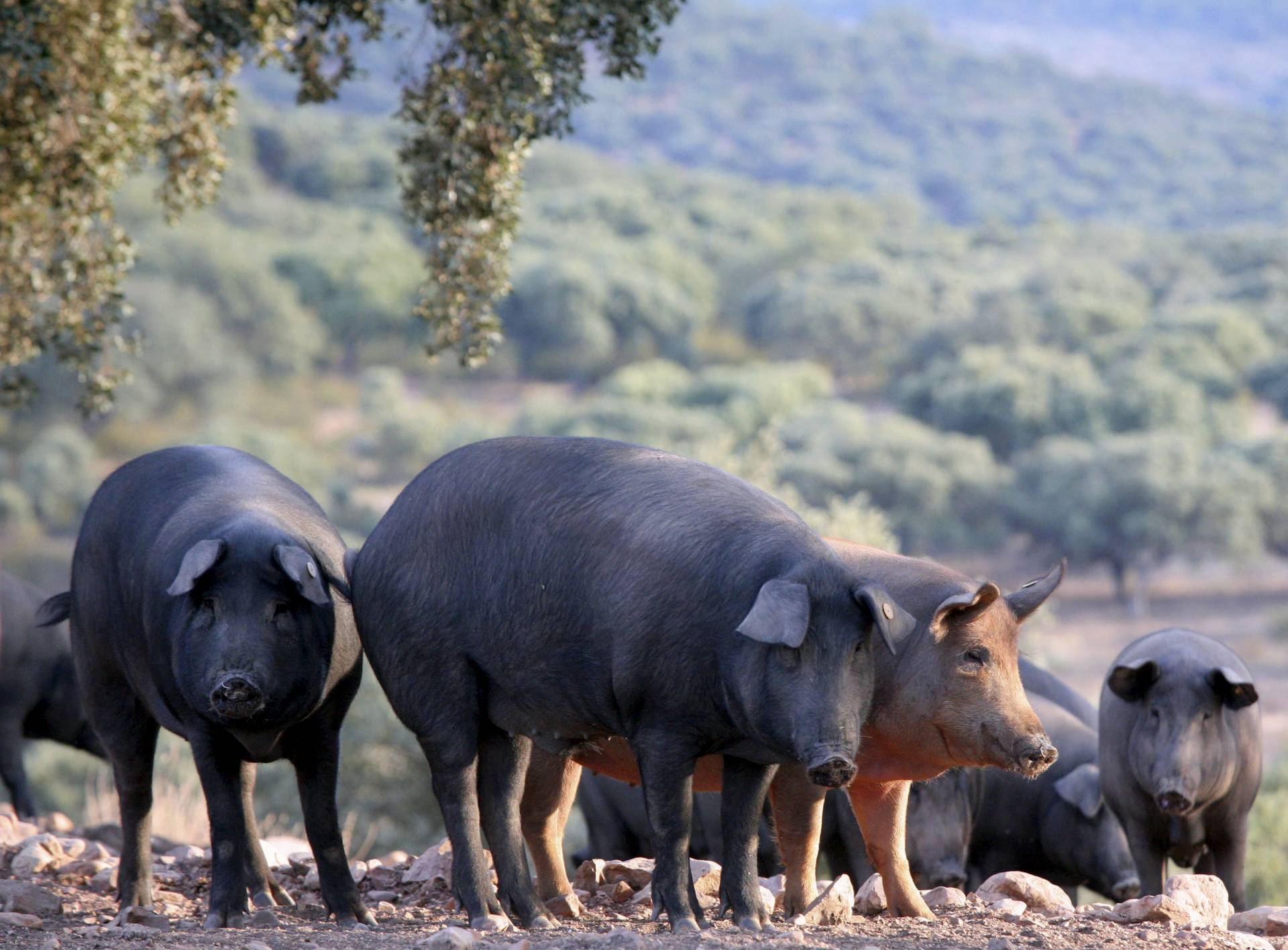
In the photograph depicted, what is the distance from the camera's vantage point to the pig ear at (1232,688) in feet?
25.8

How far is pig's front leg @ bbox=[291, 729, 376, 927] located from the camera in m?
6.01

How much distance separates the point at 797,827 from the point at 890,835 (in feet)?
1.48

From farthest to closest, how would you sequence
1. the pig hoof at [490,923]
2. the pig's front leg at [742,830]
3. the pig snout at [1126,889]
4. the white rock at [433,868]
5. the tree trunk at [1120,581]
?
the tree trunk at [1120,581] → the pig snout at [1126,889] → the white rock at [433,868] → the pig hoof at [490,923] → the pig's front leg at [742,830]

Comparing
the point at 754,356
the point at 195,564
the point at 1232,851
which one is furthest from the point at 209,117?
the point at 754,356

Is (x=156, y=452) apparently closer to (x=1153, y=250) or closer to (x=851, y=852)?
(x=851, y=852)

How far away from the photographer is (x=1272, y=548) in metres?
65.5

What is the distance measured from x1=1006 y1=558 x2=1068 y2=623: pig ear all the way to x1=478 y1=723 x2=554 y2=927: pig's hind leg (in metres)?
1.79

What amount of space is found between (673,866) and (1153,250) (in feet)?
371

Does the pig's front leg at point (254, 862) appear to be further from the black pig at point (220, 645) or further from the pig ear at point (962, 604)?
the pig ear at point (962, 604)

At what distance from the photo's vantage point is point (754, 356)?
100875 millimetres

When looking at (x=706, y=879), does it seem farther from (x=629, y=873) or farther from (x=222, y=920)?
(x=222, y=920)

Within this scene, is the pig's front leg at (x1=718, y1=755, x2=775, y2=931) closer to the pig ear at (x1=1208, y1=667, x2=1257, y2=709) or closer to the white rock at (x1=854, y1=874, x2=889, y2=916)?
the white rock at (x1=854, y1=874, x2=889, y2=916)

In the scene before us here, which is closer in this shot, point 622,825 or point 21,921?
point 21,921

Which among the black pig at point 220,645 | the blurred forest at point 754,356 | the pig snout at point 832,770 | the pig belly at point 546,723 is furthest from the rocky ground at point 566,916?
the blurred forest at point 754,356
